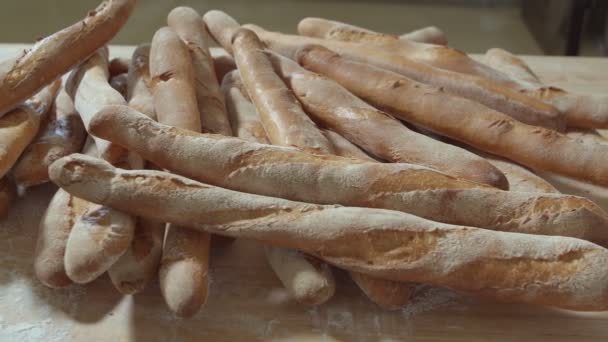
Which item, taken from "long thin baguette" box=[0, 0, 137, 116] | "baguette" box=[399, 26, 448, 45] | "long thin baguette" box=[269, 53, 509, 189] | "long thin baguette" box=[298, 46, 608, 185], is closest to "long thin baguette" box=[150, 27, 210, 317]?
"long thin baguette" box=[0, 0, 137, 116]

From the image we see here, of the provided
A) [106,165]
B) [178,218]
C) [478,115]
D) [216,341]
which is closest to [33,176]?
[106,165]

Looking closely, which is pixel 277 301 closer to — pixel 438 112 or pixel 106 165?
pixel 106 165

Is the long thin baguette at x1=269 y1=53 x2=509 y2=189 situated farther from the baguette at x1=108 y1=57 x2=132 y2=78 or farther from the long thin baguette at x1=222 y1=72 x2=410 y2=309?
the baguette at x1=108 y1=57 x2=132 y2=78

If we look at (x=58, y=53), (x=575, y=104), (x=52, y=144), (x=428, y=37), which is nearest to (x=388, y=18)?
(x=428, y=37)

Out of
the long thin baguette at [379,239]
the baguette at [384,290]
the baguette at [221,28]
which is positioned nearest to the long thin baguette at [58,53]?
the baguette at [221,28]

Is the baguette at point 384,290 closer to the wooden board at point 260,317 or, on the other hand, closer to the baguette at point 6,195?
the wooden board at point 260,317
